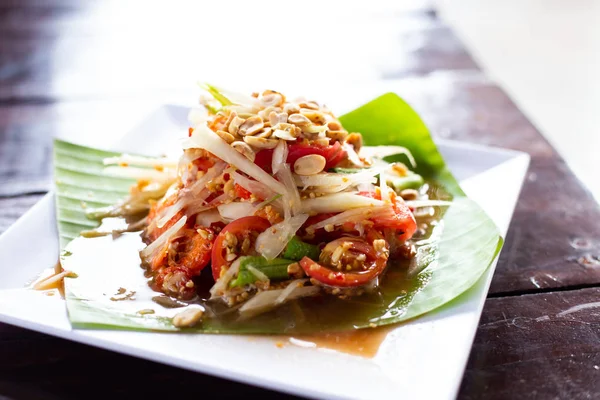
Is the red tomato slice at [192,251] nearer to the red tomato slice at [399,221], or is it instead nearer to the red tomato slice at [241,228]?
the red tomato slice at [241,228]

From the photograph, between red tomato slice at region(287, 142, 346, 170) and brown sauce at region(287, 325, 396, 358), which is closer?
brown sauce at region(287, 325, 396, 358)

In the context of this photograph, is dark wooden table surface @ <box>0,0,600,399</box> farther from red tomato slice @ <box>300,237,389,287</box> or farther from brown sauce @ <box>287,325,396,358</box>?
red tomato slice @ <box>300,237,389,287</box>

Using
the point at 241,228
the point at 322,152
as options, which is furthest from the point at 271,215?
the point at 322,152

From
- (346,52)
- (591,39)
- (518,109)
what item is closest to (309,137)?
(518,109)

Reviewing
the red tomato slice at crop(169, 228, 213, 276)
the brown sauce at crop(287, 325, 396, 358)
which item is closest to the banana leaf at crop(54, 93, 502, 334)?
the brown sauce at crop(287, 325, 396, 358)

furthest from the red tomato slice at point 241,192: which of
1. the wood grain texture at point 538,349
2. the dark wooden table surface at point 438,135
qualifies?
the wood grain texture at point 538,349
